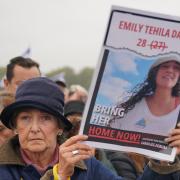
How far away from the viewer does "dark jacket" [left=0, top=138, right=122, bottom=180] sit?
3799mm

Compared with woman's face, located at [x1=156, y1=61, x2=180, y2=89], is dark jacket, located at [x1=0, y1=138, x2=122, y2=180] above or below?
below

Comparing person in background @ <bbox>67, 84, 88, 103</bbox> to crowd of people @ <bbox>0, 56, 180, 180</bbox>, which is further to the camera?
person in background @ <bbox>67, 84, 88, 103</bbox>

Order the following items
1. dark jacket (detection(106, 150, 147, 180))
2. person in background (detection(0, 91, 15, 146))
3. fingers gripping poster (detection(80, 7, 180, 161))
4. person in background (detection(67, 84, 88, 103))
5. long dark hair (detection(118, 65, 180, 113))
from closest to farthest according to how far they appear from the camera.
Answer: fingers gripping poster (detection(80, 7, 180, 161)) → long dark hair (detection(118, 65, 180, 113)) → person in background (detection(0, 91, 15, 146)) → dark jacket (detection(106, 150, 147, 180)) → person in background (detection(67, 84, 88, 103))

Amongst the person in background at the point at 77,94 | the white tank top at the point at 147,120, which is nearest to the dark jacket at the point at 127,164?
the white tank top at the point at 147,120

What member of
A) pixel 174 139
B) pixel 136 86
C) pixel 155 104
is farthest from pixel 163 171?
pixel 136 86

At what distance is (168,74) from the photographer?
11.5ft

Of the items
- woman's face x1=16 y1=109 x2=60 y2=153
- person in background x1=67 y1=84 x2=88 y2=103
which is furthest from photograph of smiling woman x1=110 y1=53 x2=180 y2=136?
person in background x1=67 y1=84 x2=88 y2=103

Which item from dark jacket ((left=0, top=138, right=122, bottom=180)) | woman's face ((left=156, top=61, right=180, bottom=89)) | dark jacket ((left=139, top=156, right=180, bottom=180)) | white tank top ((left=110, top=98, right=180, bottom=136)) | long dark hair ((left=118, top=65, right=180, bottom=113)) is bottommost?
dark jacket ((left=0, top=138, right=122, bottom=180))

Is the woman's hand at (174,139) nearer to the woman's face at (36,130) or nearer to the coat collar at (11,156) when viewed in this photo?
the coat collar at (11,156)

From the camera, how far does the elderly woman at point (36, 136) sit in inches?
150

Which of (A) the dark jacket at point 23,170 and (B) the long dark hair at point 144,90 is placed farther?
(A) the dark jacket at point 23,170

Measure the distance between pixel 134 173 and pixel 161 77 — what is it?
1975 millimetres

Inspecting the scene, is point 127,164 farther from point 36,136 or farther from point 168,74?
point 168,74

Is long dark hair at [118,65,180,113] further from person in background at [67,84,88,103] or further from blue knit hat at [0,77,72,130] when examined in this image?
person in background at [67,84,88,103]
